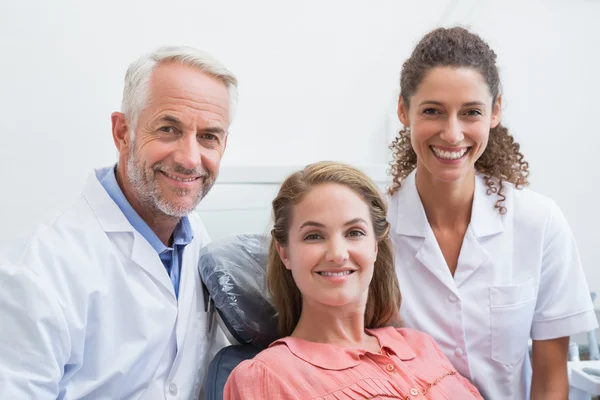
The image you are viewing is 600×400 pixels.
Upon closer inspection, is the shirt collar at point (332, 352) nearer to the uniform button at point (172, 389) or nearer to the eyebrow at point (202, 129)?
the uniform button at point (172, 389)

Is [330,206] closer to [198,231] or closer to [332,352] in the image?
[332,352]

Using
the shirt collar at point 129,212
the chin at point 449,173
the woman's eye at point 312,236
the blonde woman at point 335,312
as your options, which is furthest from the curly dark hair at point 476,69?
the shirt collar at point 129,212

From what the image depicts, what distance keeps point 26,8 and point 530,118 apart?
6.56 feet

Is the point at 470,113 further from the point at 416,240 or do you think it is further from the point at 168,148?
the point at 168,148

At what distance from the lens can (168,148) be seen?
1343 mm

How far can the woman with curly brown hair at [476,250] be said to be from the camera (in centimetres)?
145

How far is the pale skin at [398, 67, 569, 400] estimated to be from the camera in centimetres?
143

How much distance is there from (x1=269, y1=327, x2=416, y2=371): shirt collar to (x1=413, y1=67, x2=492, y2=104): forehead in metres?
0.57

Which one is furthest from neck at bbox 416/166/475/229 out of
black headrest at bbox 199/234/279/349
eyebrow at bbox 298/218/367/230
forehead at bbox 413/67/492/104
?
black headrest at bbox 199/234/279/349

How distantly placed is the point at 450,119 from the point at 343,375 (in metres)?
0.63

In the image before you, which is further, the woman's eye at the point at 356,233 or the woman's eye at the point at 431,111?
the woman's eye at the point at 431,111

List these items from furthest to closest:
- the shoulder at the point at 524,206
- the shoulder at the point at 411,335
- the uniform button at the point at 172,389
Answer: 1. the shoulder at the point at 524,206
2. the shoulder at the point at 411,335
3. the uniform button at the point at 172,389

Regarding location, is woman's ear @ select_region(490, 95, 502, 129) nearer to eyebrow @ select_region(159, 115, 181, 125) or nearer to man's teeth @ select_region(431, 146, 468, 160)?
man's teeth @ select_region(431, 146, 468, 160)

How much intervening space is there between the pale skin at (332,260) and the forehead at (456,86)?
318 millimetres
